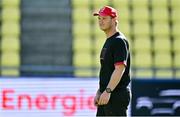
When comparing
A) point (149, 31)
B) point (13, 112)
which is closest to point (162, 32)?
point (149, 31)

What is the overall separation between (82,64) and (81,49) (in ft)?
1.11

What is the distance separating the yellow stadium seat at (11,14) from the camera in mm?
8930

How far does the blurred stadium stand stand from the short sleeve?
14.0 ft

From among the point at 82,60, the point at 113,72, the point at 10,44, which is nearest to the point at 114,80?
the point at 113,72

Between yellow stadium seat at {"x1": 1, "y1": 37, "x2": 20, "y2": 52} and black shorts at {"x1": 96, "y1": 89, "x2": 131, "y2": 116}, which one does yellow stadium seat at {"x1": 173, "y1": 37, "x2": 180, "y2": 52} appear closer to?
yellow stadium seat at {"x1": 1, "y1": 37, "x2": 20, "y2": 52}

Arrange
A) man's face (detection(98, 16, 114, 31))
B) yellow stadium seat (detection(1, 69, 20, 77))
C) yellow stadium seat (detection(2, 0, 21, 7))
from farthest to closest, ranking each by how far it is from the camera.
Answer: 1. yellow stadium seat (detection(2, 0, 21, 7))
2. yellow stadium seat (detection(1, 69, 20, 77))
3. man's face (detection(98, 16, 114, 31))

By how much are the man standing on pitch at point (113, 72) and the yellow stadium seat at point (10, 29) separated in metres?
5.03

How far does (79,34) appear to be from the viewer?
29.2 ft

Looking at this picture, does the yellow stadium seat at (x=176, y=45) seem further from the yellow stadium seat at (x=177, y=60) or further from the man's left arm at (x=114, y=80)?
the man's left arm at (x=114, y=80)

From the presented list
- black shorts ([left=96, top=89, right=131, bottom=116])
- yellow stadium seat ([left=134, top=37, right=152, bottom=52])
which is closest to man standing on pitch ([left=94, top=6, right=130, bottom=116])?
black shorts ([left=96, top=89, right=131, bottom=116])

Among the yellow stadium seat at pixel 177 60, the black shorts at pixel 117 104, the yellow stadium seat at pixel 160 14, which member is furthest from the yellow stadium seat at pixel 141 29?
the black shorts at pixel 117 104

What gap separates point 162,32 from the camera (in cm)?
917

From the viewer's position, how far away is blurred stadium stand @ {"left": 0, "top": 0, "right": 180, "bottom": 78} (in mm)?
8562

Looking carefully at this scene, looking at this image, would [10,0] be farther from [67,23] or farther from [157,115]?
[157,115]
